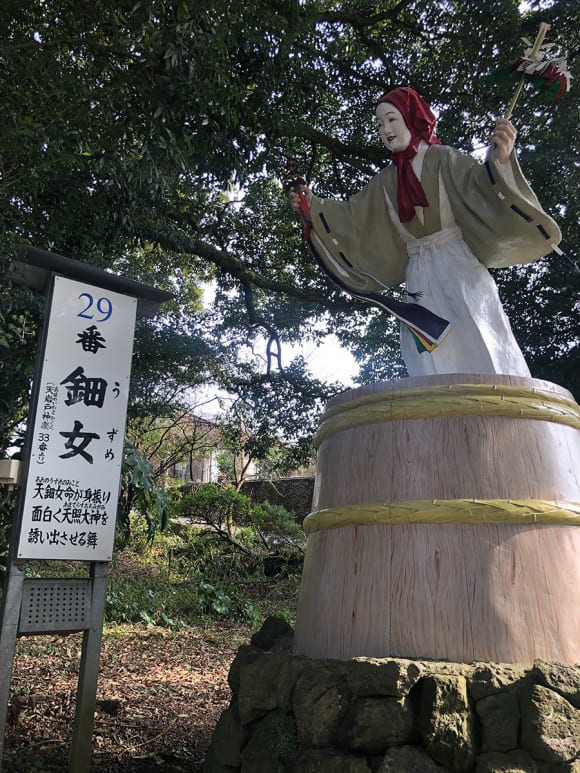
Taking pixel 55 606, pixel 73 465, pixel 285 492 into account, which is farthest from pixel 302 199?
pixel 285 492

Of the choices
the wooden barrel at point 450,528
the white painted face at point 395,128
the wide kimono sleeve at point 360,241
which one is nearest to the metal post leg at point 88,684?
the wooden barrel at point 450,528

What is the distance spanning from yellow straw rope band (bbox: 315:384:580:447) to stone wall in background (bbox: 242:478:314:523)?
34.6 feet

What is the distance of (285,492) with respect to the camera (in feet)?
44.2

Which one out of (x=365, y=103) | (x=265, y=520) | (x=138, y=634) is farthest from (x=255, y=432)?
(x=365, y=103)

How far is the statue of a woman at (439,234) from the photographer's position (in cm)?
278

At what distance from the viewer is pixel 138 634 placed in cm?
623

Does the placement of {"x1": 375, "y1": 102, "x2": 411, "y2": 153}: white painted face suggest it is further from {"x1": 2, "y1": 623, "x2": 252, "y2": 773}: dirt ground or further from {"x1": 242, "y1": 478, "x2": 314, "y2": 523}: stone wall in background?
{"x1": 242, "y1": 478, "x2": 314, "y2": 523}: stone wall in background

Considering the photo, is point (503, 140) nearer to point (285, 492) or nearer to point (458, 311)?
A: point (458, 311)

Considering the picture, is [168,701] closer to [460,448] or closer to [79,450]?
[79,450]

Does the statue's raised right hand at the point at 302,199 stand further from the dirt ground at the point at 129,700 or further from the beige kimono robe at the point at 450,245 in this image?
the dirt ground at the point at 129,700

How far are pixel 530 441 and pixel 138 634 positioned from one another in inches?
208

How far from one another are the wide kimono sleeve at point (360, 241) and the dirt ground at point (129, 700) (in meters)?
2.70

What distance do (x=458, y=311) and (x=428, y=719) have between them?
1.77 m

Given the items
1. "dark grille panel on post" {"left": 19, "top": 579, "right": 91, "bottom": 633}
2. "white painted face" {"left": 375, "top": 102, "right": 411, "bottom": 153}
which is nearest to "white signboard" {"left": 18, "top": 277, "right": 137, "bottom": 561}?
"dark grille panel on post" {"left": 19, "top": 579, "right": 91, "bottom": 633}
